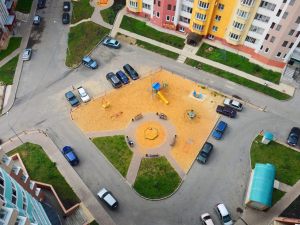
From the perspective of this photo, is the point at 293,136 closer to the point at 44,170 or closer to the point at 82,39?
the point at 44,170

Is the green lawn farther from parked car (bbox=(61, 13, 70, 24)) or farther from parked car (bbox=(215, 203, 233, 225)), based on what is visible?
parked car (bbox=(61, 13, 70, 24))

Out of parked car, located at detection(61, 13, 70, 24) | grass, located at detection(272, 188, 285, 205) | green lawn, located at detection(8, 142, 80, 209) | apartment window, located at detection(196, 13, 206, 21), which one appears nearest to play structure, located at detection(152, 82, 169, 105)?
apartment window, located at detection(196, 13, 206, 21)

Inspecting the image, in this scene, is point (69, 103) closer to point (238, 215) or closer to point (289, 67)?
point (238, 215)

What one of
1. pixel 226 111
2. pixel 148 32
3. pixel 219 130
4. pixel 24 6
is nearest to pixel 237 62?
pixel 226 111

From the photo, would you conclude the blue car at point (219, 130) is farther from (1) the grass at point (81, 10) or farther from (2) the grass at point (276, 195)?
(1) the grass at point (81, 10)

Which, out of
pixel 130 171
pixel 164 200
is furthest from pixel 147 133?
pixel 164 200

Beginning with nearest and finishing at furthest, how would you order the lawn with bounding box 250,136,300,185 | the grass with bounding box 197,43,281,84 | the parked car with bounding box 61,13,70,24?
the lawn with bounding box 250,136,300,185 < the grass with bounding box 197,43,281,84 < the parked car with bounding box 61,13,70,24
